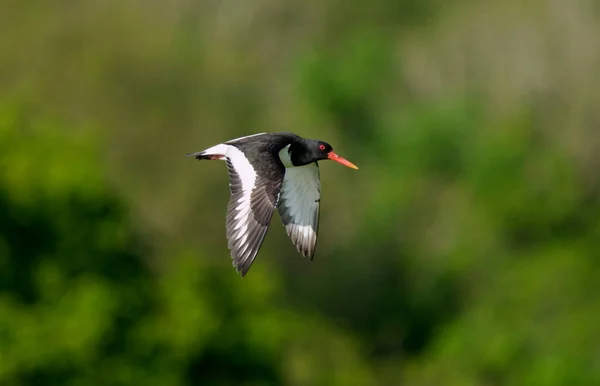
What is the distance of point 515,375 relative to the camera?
30.5 m

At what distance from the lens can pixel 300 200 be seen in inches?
539

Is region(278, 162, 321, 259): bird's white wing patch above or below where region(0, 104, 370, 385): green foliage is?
above

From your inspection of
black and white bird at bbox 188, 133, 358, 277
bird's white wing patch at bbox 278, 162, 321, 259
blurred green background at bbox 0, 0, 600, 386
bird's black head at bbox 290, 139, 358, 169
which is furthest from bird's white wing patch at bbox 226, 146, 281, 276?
blurred green background at bbox 0, 0, 600, 386

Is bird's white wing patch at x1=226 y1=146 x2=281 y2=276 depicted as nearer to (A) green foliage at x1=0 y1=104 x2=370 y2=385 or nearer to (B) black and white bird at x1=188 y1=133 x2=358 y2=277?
(B) black and white bird at x1=188 y1=133 x2=358 y2=277

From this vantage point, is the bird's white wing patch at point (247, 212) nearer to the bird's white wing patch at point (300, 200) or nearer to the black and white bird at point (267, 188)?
the black and white bird at point (267, 188)

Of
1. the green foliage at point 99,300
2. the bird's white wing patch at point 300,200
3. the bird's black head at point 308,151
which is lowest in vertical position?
the green foliage at point 99,300

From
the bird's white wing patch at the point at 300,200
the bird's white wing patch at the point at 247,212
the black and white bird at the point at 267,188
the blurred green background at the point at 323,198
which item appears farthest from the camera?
the blurred green background at the point at 323,198

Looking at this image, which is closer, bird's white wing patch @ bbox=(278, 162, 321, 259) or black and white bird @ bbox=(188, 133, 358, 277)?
black and white bird @ bbox=(188, 133, 358, 277)

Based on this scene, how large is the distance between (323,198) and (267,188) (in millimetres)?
26142

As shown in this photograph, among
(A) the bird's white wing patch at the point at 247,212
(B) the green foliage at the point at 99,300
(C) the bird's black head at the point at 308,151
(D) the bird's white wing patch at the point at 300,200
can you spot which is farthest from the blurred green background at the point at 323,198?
(A) the bird's white wing patch at the point at 247,212

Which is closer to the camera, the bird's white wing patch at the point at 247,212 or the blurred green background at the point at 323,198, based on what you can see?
the bird's white wing patch at the point at 247,212

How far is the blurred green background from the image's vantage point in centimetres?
2812

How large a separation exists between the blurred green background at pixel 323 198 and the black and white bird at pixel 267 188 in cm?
1321

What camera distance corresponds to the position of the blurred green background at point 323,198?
28125 millimetres
